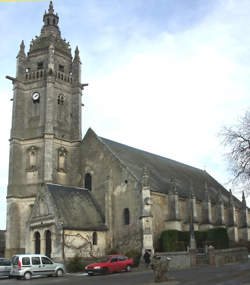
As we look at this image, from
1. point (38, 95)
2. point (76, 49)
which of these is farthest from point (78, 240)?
point (76, 49)

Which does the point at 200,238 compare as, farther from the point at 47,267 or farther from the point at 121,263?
the point at 47,267

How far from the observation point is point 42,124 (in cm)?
4106

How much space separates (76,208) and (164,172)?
12921mm

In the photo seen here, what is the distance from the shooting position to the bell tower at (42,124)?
1540 inches

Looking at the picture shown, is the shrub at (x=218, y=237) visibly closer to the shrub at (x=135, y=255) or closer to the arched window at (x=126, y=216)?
the arched window at (x=126, y=216)

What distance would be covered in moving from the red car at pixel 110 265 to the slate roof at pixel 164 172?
9549mm

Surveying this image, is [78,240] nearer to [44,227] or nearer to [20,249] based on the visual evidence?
[44,227]

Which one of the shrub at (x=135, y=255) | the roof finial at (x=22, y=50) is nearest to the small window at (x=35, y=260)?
the shrub at (x=135, y=255)

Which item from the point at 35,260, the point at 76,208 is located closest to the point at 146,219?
the point at 76,208

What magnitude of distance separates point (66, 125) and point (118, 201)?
36.6ft

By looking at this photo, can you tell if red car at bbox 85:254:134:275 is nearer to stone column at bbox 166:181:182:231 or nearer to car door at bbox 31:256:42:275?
car door at bbox 31:256:42:275

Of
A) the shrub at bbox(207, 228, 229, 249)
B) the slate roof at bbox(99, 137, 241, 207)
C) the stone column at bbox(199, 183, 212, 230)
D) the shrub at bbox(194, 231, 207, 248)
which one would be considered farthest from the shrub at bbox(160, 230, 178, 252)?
the stone column at bbox(199, 183, 212, 230)

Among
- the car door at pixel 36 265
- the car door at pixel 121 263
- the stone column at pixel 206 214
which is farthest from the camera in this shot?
the stone column at pixel 206 214

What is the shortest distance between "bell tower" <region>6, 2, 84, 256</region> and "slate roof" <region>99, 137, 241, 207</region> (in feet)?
15.5
